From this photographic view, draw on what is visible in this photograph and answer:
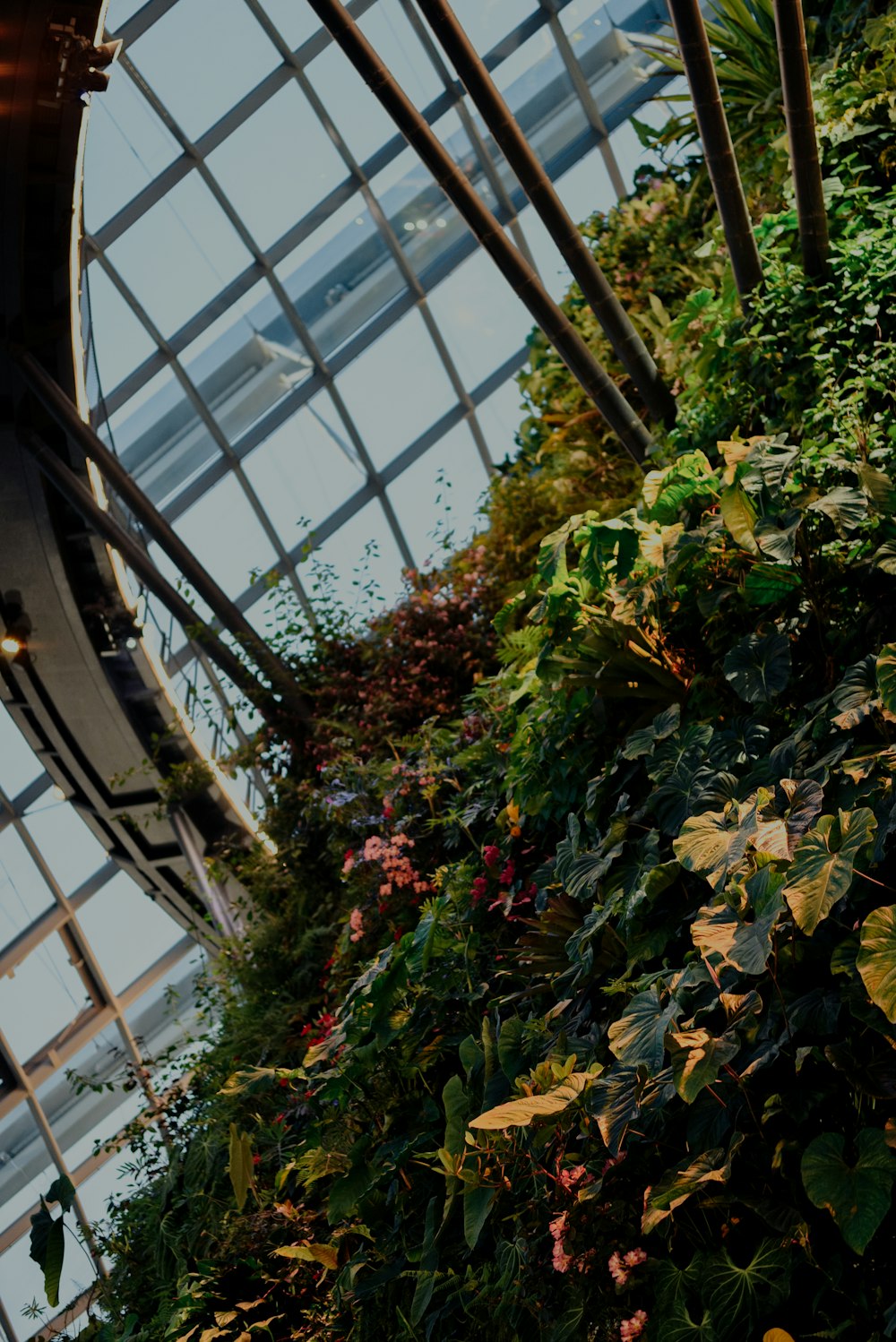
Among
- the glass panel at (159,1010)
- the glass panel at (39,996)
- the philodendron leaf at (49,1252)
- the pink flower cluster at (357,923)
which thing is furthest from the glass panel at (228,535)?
the philodendron leaf at (49,1252)

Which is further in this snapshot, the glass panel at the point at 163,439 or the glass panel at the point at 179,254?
the glass panel at the point at 163,439

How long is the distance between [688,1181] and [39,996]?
1296 centimetres

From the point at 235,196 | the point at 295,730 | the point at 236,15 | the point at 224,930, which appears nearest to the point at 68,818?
the point at 224,930

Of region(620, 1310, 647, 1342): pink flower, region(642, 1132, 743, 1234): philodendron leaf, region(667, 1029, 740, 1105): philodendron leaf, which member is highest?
region(667, 1029, 740, 1105): philodendron leaf

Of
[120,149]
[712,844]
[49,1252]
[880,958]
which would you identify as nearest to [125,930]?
[120,149]

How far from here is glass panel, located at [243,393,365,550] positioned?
11562mm

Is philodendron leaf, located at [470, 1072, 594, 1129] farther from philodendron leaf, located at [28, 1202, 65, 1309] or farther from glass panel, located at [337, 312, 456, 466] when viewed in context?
glass panel, located at [337, 312, 456, 466]

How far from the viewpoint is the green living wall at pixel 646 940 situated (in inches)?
110

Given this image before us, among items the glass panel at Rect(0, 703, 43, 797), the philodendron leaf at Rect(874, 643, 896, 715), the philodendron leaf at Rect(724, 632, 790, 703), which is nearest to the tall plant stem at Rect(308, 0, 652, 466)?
the philodendron leaf at Rect(724, 632, 790, 703)

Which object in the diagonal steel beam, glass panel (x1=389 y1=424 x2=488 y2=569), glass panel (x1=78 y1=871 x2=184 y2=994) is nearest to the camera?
the diagonal steel beam

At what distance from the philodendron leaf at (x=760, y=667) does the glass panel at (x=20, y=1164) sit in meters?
13.2

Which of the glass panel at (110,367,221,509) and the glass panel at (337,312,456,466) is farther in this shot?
the glass panel at (337,312,456,466)

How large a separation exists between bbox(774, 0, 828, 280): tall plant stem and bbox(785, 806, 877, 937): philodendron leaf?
3579mm

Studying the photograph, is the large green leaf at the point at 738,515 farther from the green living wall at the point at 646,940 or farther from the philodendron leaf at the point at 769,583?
the philodendron leaf at the point at 769,583
